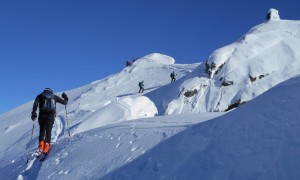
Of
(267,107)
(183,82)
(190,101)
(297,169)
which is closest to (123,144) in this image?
(267,107)

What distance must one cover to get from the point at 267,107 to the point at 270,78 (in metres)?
23.9

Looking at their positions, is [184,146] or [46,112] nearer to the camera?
[184,146]

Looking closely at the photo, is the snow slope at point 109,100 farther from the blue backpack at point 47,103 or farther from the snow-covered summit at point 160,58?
the blue backpack at point 47,103

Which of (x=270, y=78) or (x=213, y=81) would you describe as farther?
(x=213, y=81)

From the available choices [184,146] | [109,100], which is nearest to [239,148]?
[184,146]

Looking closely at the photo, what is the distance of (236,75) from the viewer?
31.9 m

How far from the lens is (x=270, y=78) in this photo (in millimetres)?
30703

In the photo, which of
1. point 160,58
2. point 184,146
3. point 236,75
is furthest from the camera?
point 160,58

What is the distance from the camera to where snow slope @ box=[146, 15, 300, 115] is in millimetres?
30359

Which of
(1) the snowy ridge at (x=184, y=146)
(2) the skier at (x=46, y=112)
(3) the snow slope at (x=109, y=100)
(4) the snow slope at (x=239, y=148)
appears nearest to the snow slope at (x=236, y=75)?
(3) the snow slope at (x=109, y=100)

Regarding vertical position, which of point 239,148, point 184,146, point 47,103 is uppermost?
point 47,103

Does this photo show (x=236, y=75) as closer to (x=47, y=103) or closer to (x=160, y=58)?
(x=47, y=103)

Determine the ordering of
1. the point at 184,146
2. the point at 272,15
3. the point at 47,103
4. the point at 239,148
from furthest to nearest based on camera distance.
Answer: the point at 272,15, the point at 47,103, the point at 184,146, the point at 239,148

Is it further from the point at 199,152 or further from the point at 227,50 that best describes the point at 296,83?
the point at 227,50
